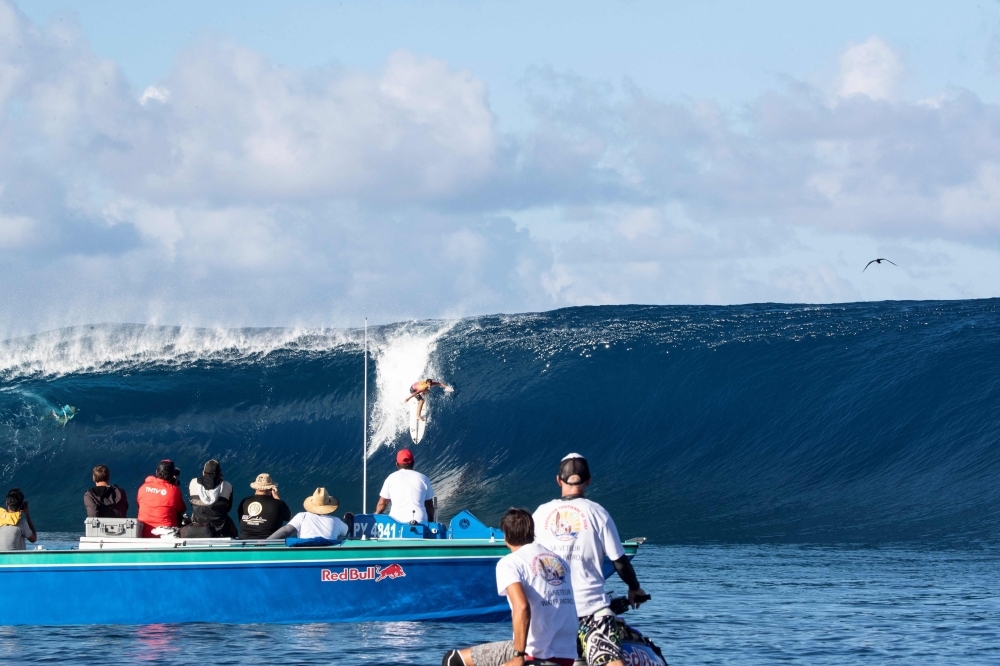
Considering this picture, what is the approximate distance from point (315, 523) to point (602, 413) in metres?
15.6

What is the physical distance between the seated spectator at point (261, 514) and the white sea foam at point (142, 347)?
67.0 feet

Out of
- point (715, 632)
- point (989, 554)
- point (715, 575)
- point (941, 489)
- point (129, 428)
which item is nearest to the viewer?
point (715, 632)

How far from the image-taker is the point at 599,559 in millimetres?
6262

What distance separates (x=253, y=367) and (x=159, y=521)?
1985 cm

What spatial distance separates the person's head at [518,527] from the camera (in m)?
5.93

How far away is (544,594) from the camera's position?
19.5ft

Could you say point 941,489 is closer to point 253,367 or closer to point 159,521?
point 159,521

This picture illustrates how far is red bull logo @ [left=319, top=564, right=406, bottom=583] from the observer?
10750mm

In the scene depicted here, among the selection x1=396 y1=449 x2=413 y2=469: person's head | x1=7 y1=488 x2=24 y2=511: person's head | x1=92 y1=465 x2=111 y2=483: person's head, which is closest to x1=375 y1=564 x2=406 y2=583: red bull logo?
x1=396 y1=449 x2=413 y2=469: person's head

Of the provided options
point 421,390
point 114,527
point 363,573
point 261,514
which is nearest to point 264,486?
point 261,514

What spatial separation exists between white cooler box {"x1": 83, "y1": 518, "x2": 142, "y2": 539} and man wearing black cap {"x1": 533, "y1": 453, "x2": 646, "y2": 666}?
5638 millimetres

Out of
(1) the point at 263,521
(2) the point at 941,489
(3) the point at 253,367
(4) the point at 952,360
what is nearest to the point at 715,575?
(1) the point at 263,521

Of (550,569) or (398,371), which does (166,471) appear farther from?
(398,371)

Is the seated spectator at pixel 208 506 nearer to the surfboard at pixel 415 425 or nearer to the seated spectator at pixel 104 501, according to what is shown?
the seated spectator at pixel 104 501
